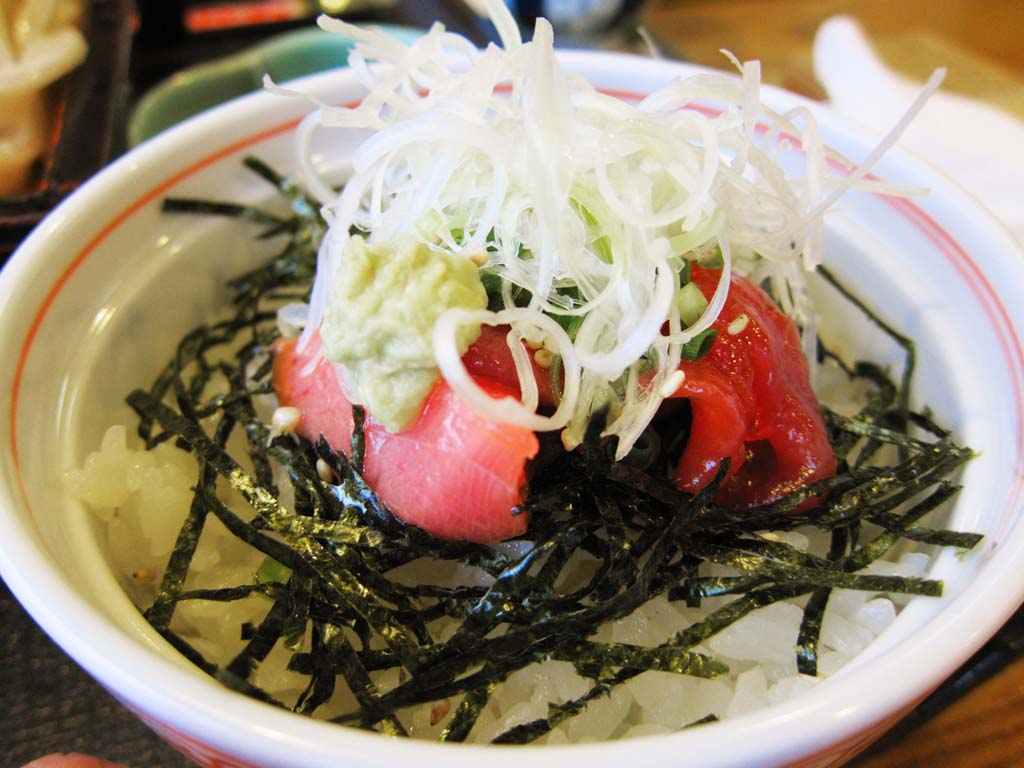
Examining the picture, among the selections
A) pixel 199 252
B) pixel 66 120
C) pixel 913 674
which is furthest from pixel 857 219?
pixel 66 120

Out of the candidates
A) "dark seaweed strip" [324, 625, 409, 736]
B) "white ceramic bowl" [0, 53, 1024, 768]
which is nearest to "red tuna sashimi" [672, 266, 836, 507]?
"white ceramic bowl" [0, 53, 1024, 768]

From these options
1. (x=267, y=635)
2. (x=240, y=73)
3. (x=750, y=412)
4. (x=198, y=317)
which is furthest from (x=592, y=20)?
(x=267, y=635)

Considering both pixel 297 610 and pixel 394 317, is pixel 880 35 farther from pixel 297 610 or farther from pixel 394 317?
pixel 297 610

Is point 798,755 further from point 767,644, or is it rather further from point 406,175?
point 406,175

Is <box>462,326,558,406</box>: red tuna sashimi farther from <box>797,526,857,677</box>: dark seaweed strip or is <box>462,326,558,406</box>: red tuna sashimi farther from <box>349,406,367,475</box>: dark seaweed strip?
<box>797,526,857,677</box>: dark seaweed strip

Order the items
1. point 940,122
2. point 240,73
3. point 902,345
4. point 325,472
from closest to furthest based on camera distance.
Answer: point 325,472, point 902,345, point 940,122, point 240,73

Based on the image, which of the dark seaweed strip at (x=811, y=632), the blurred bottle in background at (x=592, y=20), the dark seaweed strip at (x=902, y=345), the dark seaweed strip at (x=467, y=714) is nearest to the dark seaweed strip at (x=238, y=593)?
the dark seaweed strip at (x=467, y=714)
